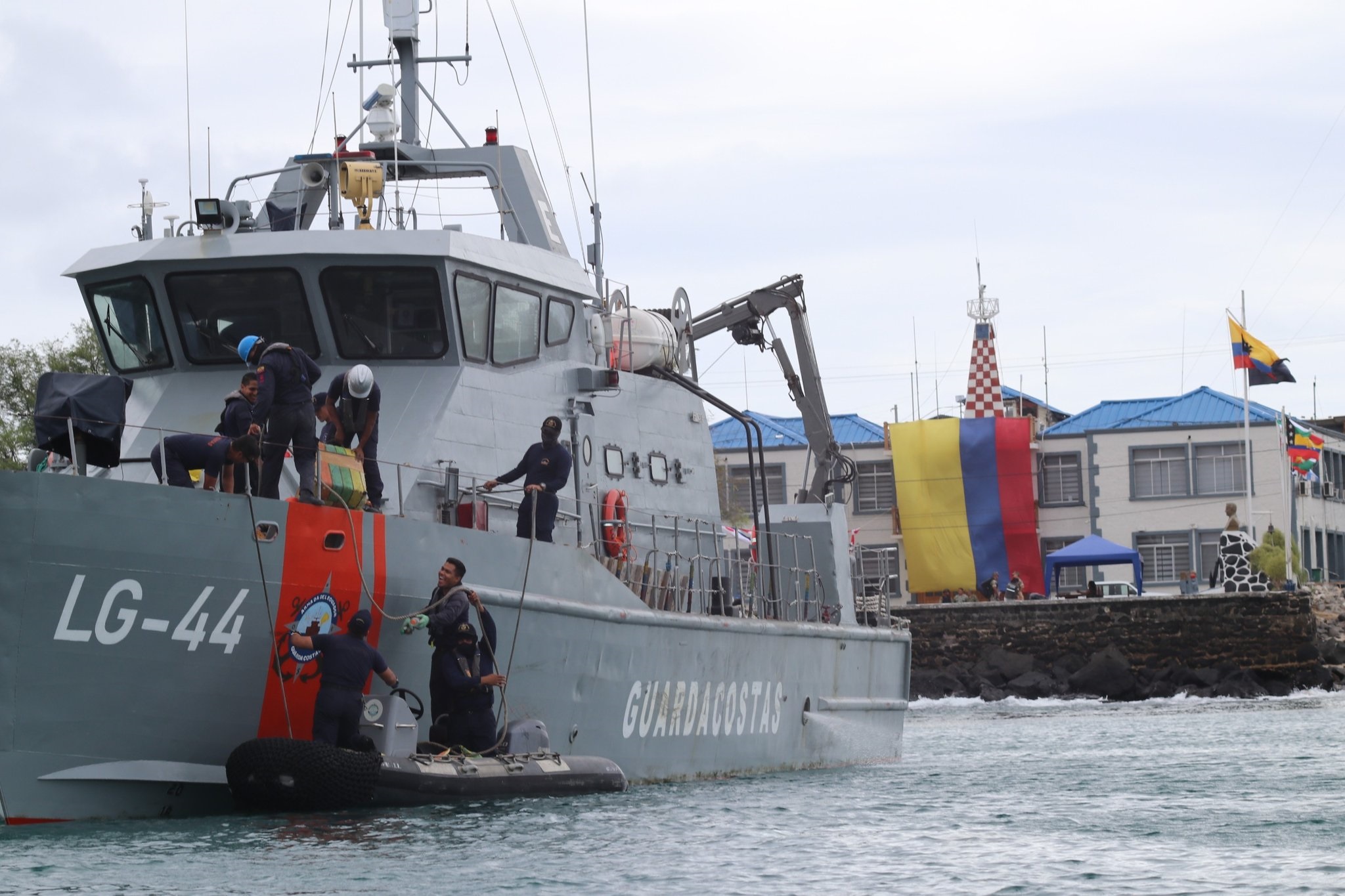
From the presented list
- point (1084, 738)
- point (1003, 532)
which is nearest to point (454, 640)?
point (1084, 738)

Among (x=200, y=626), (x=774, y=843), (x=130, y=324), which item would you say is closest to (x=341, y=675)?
(x=200, y=626)

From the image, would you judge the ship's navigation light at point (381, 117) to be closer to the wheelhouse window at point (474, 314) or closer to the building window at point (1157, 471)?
the wheelhouse window at point (474, 314)

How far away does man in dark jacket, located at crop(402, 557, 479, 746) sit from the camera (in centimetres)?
1028

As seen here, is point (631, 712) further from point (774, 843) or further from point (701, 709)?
point (774, 843)

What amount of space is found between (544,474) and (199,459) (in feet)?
8.05

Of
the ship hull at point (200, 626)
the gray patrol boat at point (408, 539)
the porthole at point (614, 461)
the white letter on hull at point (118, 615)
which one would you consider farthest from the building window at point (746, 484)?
the white letter on hull at point (118, 615)

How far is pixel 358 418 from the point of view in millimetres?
10859

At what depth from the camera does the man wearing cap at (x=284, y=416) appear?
10086mm

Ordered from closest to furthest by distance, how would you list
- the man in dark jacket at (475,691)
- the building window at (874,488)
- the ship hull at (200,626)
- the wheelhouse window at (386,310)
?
the ship hull at (200,626), the man in dark jacket at (475,691), the wheelhouse window at (386,310), the building window at (874,488)

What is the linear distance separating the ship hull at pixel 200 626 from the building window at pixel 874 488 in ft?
110

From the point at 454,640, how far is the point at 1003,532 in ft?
111

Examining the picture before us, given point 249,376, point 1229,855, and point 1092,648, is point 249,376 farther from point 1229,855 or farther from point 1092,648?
point 1092,648

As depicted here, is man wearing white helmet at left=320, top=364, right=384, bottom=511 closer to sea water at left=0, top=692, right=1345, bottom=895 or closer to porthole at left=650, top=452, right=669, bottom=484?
sea water at left=0, top=692, right=1345, bottom=895

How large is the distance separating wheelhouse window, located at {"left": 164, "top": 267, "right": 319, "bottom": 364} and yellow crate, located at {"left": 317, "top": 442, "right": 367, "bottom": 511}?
1.65 metres
